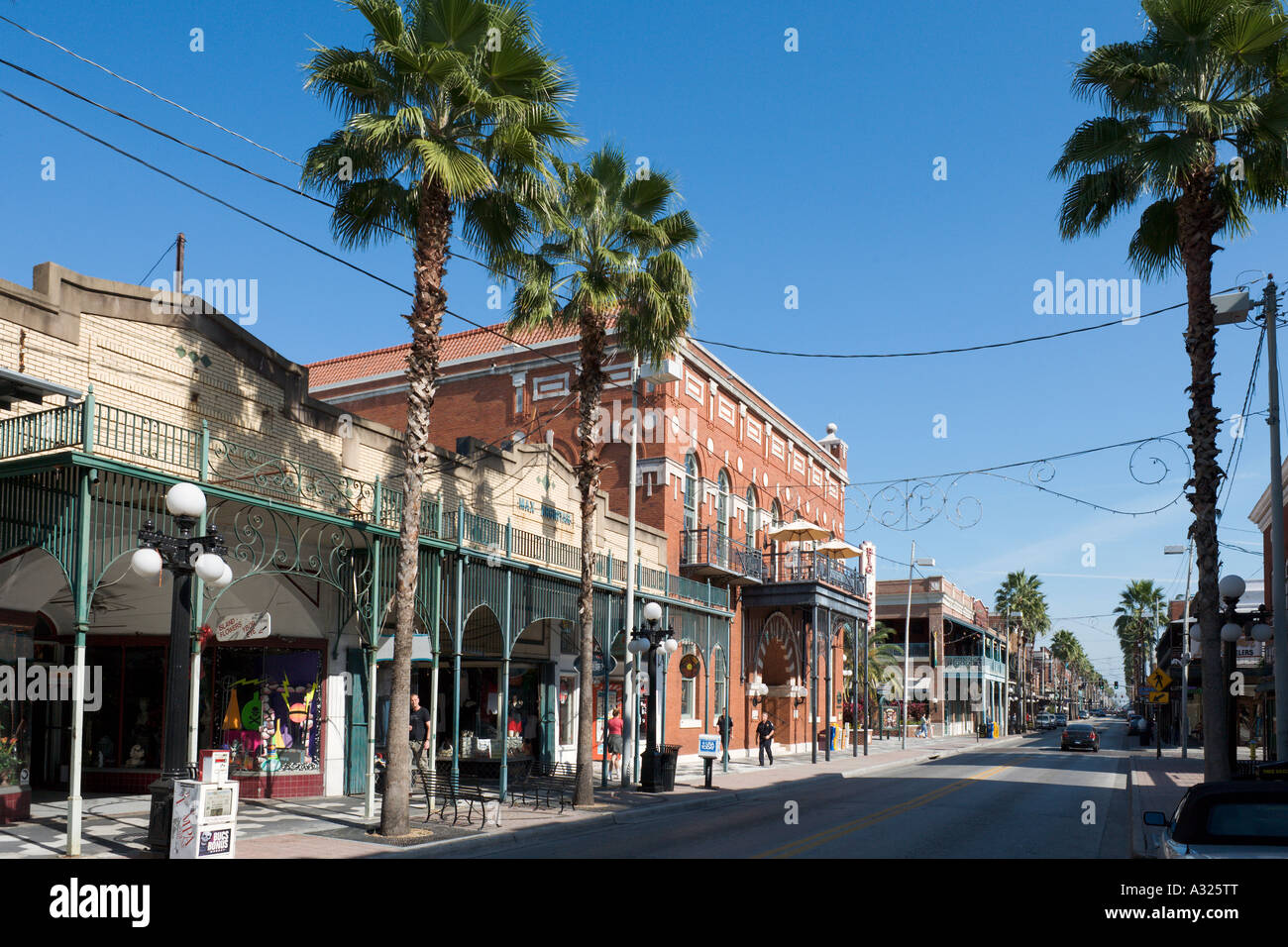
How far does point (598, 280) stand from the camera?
21.7 metres

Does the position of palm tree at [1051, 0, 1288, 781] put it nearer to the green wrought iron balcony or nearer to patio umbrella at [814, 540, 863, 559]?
the green wrought iron balcony

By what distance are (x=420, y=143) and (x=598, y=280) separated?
6289mm

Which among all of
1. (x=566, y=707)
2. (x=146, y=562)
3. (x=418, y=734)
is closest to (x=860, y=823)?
(x=418, y=734)

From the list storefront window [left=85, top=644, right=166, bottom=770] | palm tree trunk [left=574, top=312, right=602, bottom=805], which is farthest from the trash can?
storefront window [left=85, top=644, right=166, bottom=770]

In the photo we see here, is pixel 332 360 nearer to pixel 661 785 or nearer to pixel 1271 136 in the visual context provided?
pixel 661 785

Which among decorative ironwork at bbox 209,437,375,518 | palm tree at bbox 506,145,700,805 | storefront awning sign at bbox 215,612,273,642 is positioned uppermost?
palm tree at bbox 506,145,700,805

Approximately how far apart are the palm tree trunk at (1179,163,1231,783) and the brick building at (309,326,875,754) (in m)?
15.6

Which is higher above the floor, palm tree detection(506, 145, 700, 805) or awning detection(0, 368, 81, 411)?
palm tree detection(506, 145, 700, 805)

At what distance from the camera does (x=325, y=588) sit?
2100cm

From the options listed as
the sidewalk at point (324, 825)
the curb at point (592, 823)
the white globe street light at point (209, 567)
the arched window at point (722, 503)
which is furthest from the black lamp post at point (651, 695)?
the arched window at point (722, 503)

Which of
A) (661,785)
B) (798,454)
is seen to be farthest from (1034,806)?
(798,454)

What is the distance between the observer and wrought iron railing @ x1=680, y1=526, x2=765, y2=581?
36.4 meters

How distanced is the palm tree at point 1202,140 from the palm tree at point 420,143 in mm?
9444
